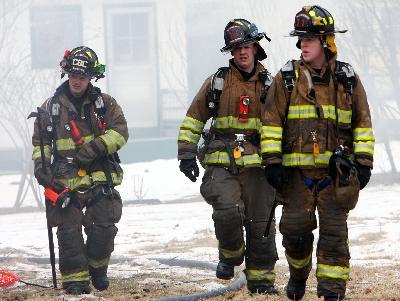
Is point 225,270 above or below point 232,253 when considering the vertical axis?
below

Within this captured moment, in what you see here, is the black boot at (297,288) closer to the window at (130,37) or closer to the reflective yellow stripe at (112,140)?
the reflective yellow stripe at (112,140)

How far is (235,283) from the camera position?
284 inches

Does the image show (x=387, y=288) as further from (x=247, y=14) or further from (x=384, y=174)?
(x=247, y=14)

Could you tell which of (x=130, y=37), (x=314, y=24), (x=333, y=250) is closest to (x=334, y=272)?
(x=333, y=250)

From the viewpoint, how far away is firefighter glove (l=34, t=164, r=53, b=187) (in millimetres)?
7605

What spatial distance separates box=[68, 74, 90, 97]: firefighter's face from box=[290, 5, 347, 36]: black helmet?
8.11 feet

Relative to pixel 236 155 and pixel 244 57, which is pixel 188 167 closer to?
pixel 236 155

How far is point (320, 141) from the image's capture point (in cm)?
572

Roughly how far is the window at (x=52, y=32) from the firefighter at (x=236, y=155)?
50.8 ft

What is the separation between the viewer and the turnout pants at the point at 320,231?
566 cm

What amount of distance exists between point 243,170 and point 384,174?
13.0 m

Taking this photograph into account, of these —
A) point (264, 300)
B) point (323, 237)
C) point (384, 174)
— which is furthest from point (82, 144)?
point (384, 174)

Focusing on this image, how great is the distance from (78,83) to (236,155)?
1.76m

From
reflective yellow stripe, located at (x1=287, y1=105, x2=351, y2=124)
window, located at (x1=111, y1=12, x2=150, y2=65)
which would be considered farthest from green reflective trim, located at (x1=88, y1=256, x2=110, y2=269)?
window, located at (x1=111, y1=12, x2=150, y2=65)
